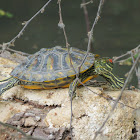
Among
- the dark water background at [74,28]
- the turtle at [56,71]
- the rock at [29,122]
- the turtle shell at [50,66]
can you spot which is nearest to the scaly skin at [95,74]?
the turtle at [56,71]

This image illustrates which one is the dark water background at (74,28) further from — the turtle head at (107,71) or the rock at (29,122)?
the rock at (29,122)

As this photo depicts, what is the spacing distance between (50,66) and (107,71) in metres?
0.79

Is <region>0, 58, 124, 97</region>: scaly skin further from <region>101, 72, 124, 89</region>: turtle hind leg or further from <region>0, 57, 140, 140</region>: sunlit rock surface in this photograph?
<region>0, 57, 140, 140</region>: sunlit rock surface

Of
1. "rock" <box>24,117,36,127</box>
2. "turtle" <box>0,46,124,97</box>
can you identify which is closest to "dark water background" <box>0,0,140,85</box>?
"turtle" <box>0,46,124,97</box>

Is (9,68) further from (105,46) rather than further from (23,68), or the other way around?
(105,46)

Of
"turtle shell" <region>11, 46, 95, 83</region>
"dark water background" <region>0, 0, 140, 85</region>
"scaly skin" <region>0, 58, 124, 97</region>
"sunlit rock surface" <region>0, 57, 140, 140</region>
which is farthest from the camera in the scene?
"dark water background" <region>0, 0, 140, 85</region>

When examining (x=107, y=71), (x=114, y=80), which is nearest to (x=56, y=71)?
(x=107, y=71)

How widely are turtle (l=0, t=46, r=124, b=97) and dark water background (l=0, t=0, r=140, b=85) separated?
1422 millimetres

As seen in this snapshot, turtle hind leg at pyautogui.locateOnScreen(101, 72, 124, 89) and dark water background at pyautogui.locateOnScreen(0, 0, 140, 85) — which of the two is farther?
dark water background at pyautogui.locateOnScreen(0, 0, 140, 85)

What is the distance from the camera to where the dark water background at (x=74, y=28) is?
242 inches

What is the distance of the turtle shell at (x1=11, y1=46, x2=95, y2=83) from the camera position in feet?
9.66

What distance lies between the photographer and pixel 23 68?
3143mm

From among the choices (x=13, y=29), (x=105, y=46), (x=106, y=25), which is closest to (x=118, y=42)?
(x=105, y=46)

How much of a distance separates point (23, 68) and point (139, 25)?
6.04 meters
